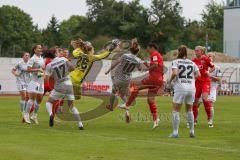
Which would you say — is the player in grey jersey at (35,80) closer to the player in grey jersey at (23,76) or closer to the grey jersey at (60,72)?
the player in grey jersey at (23,76)

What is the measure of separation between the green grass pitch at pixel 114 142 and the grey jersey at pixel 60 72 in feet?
4.18

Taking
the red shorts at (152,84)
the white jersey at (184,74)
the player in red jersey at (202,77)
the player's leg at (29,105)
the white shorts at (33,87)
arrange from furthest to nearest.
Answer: the white shorts at (33,87), the player's leg at (29,105), the player in red jersey at (202,77), the red shorts at (152,84), the white jersey at (184,74)

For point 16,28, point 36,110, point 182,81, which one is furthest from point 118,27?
point 182,81

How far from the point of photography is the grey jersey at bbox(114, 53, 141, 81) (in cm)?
2291

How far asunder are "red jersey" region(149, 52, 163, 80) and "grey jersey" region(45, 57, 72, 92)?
2571mm

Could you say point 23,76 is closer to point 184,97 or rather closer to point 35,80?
point 35,80

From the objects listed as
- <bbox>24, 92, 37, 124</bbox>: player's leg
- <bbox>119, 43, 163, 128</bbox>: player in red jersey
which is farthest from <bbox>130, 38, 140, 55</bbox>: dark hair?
<bbox>24, 92, 37, 124</bbox>: player's leg

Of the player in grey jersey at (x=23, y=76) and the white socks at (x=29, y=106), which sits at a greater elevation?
the player in grey jersey at (x=23, y=76)

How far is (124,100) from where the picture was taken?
23.5 m

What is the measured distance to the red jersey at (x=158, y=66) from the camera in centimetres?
2073

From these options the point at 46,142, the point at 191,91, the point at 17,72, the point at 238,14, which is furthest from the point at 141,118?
the point at 238,14

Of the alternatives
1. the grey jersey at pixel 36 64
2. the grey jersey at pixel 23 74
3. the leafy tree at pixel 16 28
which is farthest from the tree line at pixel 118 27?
the grey jersey at pixel 36 64

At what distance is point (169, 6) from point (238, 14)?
30.8 metres

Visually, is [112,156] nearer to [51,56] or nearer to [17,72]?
[51,56]
